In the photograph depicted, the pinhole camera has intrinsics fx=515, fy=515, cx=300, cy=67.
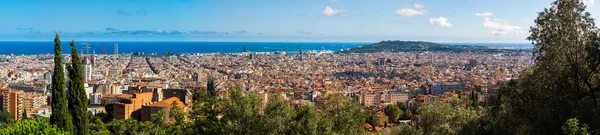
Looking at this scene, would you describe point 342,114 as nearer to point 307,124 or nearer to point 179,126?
point 307,124

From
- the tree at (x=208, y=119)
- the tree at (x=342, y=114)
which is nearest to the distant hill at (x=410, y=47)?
the tree at (x=342, y=114)

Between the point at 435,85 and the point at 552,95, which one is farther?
the point at 435,85

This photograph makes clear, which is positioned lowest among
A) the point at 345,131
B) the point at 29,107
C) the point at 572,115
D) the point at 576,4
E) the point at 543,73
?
the point at 29,107

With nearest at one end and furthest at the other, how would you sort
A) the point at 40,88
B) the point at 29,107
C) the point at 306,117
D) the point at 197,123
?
the point at 306,117 < the point at 197,123 < the point at 29,107 < the point at 40,88

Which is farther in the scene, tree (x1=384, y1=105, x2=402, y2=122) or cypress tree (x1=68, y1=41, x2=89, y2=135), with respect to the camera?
tree (x1=384, y1=105, x2=402, y2=122)

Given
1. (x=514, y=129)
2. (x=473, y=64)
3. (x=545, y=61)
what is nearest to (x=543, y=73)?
(x=545, y=61)

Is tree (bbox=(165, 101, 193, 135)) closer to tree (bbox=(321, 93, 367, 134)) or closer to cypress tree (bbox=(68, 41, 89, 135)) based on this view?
cypress tree (bbox=(68, 41, 89, 135))

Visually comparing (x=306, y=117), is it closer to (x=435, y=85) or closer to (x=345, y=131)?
→ (x=345, y=131)

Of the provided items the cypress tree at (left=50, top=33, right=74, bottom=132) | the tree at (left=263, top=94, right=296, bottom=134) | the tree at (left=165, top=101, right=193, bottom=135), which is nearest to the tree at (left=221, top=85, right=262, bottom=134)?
the tree at (left=263, top=94, right=296, bottom=134)
